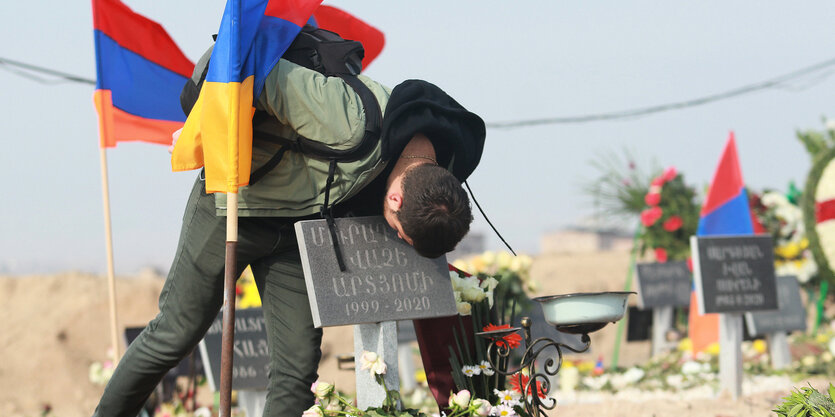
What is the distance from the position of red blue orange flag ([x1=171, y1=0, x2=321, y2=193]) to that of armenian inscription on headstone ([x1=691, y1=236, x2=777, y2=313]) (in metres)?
3.49

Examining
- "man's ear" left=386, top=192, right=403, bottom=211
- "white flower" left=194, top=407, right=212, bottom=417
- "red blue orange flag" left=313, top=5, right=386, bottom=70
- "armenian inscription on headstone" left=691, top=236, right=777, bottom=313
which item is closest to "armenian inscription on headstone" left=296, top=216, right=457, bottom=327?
"man's ear" left=386, top=192, right=403, bottom=211

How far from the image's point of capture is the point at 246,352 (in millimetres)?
4676

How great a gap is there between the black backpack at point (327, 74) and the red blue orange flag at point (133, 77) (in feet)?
5.14

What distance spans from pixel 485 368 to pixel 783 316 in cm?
520

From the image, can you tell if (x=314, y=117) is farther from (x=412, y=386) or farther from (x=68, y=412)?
(x=68, y=412)

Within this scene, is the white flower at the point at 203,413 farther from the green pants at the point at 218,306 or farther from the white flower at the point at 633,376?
the white flower at the point at 633,376

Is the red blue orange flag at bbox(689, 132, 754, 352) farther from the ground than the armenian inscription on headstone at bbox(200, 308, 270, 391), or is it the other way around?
the red blue orange flag at bbox(689, 132, 754, 352)

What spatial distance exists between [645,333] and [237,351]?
5.28 m

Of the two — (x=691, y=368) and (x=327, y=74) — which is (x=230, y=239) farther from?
(x=691, y=368)

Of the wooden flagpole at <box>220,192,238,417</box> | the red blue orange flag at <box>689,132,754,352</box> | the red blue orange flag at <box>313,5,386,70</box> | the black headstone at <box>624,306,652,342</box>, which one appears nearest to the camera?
the wooden flagpole at <box>220,192,238,417</box>

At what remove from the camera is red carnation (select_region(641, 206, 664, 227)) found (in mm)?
9469

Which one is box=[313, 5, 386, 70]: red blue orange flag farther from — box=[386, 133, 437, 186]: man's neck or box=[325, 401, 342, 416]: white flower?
box=[325, 401, 342, 416]: white flower

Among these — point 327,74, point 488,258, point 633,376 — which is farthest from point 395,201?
point 633,376

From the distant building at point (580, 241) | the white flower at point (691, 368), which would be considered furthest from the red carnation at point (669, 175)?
the distant building at point (580, 241)
